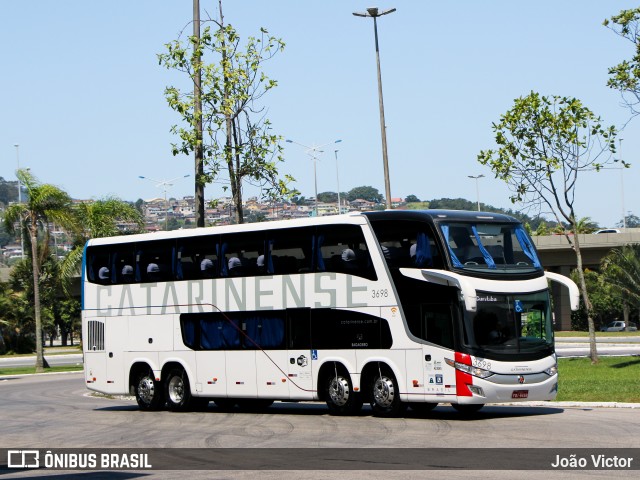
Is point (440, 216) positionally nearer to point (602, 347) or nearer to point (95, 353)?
point (95, 353)

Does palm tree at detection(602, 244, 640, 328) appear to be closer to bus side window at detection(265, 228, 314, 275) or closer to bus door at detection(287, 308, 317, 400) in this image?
bus door at detection(287, 308, 317, 400)

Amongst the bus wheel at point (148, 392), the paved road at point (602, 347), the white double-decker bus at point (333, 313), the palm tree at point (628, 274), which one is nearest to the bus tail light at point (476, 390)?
the white double-decker bus at point (333, 313)

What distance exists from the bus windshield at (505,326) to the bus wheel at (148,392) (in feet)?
31.9

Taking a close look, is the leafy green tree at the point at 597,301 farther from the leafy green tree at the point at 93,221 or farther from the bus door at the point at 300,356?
the bus door at the point at 300,356

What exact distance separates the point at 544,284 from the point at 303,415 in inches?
243

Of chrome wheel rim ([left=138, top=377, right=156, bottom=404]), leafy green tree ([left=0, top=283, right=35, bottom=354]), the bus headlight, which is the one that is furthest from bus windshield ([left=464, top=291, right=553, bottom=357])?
leafy green tree ([left=0, top=283, right=35, bottom=354])

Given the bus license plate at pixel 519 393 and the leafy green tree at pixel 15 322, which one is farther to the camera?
the leafy green tree at pixel 15 322

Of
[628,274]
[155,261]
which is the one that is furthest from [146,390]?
[628,274]

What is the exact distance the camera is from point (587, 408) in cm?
2334

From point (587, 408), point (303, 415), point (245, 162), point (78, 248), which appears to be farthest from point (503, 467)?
point (78, 248)

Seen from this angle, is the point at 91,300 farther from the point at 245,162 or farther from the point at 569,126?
the point at 569,126

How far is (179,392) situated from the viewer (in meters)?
28.0

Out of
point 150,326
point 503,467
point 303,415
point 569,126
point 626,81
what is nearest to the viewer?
point 503,467

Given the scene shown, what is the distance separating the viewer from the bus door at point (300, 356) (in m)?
24.7
